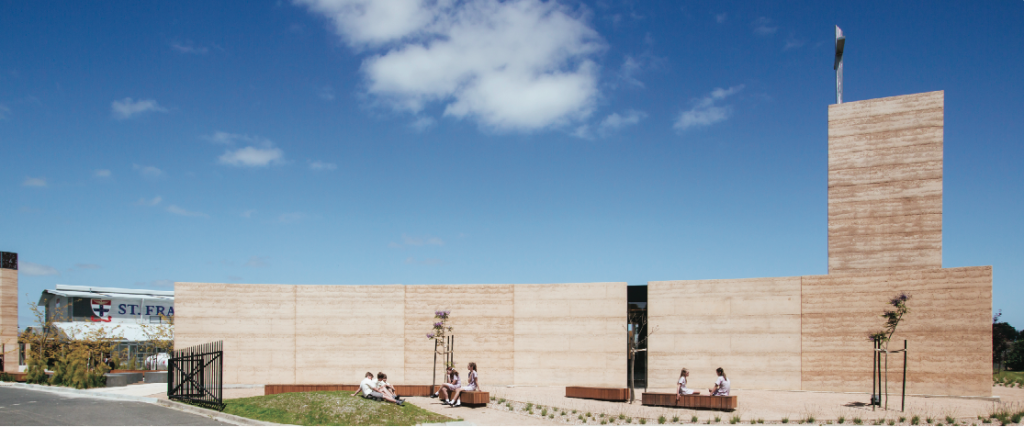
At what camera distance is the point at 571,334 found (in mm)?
21781

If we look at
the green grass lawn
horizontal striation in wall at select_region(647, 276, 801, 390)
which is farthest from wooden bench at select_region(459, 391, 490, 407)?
horizontal striation in wall at select_region(647, 276, 801, 390)

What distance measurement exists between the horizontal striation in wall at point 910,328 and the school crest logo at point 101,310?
146ft

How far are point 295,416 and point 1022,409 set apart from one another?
1734 cm

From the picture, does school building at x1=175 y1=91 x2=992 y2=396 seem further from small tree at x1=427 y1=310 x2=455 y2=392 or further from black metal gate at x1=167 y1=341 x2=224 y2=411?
black metal gate at x1=167 y1=341 x2=224 y2=411

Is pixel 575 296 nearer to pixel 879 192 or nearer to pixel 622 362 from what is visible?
pixel 622 362

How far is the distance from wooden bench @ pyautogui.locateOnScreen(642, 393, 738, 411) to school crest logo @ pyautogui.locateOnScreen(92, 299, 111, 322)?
41619 mm

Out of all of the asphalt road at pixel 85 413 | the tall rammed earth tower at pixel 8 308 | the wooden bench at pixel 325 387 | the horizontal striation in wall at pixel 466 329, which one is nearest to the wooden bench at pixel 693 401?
the horizontal striation in wall at pixel 466 329

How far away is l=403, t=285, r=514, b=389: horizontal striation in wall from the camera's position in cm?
2200

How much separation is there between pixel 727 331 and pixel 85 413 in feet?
58.0

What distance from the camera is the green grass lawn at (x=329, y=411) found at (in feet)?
44.2

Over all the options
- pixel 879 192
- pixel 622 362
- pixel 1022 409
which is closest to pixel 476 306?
pixel 622 362

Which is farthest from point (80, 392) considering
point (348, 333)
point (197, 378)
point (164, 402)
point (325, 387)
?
point (348, 333)

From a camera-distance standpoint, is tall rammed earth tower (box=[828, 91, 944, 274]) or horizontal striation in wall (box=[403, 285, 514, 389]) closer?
tall rammed earth tower (box=[828, 91, 944, 274])

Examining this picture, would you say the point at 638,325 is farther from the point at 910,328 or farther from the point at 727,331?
the point at 910,328
